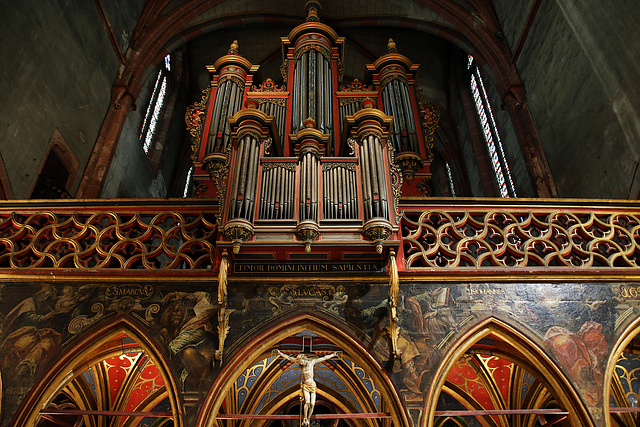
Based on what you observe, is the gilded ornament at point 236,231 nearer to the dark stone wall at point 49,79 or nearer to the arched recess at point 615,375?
the arched recess at point 615,375

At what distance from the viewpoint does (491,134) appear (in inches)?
658

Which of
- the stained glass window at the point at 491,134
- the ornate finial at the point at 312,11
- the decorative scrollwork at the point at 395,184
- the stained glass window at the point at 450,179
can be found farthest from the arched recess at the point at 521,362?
the stained glass window at the point at 450,179

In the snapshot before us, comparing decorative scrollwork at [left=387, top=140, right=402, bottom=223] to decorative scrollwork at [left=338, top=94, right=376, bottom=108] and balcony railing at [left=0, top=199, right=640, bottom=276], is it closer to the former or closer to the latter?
balcony railing at [left=0, top=199, right=640, bottom=276]

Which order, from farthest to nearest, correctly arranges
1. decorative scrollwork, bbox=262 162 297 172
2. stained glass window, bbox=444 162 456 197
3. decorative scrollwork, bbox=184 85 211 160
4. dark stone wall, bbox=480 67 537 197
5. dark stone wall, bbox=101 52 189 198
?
stained glass window, bbox=444 162 456 197 < dark stone wall, bbox=101 52 189 198 < dark stone wall, bbox=480 67 537 197 < decorative scrollwork, bbox=184 85 211 160 < decorative scrollwork, bbox=262 162 297 172

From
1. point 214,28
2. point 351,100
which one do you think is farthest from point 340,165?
point 214,28

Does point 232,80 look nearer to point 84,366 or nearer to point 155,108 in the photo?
point 155,108

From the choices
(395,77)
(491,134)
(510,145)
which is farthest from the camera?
(491,134)

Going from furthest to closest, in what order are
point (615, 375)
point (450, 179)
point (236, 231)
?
point (450, 179)
point (615, 375)
point (236, 231)

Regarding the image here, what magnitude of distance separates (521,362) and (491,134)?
414 inches

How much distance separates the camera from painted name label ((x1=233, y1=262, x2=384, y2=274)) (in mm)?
7762

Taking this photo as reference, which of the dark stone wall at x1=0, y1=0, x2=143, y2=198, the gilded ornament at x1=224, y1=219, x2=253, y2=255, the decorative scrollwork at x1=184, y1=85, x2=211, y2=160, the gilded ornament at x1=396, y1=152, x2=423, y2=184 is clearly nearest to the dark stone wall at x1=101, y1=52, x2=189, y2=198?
the dark stone wall at x1=0, y1=0, x2=143, y2=198

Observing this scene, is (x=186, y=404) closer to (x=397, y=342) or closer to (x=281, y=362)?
(x=397, y=342)

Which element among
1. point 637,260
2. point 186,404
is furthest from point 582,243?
point 186,404

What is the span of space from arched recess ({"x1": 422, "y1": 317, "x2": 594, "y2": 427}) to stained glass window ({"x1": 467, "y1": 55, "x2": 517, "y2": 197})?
26.4 ft
